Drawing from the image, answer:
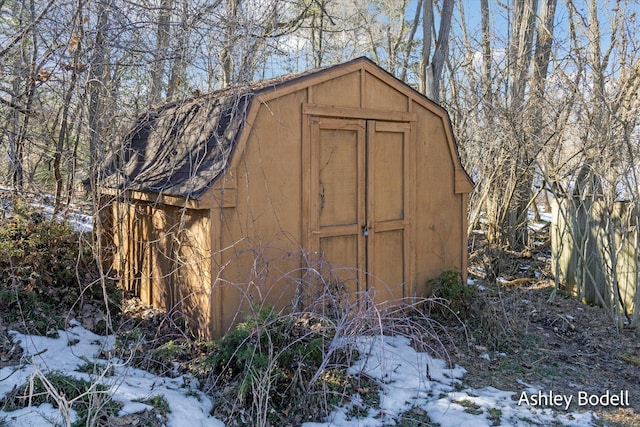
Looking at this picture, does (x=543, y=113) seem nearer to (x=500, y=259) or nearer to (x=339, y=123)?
(x=500, y=259)

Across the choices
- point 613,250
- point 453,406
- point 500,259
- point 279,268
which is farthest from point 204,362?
point 500,259

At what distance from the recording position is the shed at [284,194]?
5152mm

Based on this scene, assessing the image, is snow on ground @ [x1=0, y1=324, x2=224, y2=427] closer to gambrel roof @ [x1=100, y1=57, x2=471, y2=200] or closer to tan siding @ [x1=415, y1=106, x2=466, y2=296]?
gambrel roof @ [x1=100, y1=57, x2=471, y2=200]

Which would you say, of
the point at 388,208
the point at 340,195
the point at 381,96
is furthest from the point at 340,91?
the point at 388,208

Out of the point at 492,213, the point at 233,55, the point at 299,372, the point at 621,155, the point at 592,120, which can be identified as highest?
the point at 233,55

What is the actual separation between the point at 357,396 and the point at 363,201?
2.37 m

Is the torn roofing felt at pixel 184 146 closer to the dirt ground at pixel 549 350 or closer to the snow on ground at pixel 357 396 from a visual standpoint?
the snow on ground at pixel 357 396

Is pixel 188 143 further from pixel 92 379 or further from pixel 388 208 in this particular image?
pixel 92 379

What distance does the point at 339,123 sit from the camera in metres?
5.96

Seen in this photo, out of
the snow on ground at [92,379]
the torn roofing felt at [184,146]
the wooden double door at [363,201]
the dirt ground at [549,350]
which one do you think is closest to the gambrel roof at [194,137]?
the torn roofing felt at [184,146]

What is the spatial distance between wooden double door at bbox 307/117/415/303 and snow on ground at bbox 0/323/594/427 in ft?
3.35

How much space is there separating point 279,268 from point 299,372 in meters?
1.51

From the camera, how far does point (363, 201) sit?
6238 mm

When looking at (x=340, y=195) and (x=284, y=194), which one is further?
(x=340, y=195)
